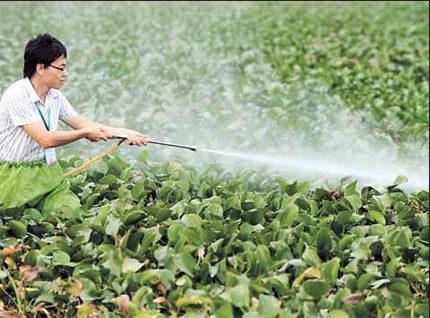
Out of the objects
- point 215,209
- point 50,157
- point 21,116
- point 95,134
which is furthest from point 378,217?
point 21,116

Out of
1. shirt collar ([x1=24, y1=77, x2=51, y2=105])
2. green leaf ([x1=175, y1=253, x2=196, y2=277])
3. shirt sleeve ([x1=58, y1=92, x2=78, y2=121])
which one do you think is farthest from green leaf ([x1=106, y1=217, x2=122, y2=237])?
shirt sleeve ([x1=58, y1=92, x2=78, y2=121])

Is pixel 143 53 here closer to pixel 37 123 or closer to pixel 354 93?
pixel 354 93

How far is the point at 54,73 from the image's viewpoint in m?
4.87

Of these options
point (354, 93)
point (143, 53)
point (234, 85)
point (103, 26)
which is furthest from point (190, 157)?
point (103, 26)

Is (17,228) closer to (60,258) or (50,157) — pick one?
(60,258)

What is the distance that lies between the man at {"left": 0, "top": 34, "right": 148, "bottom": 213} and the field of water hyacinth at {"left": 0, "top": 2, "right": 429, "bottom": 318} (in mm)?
106

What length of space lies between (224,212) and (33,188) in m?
1.02

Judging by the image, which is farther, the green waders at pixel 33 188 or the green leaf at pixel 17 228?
the green waders at pixel 33 188

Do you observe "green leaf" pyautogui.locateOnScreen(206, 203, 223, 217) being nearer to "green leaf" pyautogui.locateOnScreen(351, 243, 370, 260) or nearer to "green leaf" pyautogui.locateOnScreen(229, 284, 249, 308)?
"green leaf" pyautogui.locateOnScreen(351, 243, 370, 260)

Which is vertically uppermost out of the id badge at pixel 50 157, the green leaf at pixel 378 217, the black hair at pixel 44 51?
the black hair at pixel 44 51

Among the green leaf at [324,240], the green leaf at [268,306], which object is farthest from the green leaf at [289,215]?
the green leaf at [268,306]

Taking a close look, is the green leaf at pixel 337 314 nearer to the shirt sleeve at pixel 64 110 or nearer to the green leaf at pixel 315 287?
the green leaf at pixel 315 287

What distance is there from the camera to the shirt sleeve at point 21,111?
482 cm

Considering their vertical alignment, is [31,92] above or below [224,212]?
above
